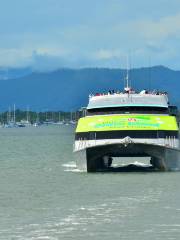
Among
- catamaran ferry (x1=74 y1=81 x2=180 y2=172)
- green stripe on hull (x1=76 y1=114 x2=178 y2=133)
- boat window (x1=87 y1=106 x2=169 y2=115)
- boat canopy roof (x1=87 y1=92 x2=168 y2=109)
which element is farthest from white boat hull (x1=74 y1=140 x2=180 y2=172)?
boat canopy roof (x1=87 y1=92 x2=168 y2=109)

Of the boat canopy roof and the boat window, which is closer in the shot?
the boat window

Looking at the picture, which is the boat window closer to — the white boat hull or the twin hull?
the twin hull

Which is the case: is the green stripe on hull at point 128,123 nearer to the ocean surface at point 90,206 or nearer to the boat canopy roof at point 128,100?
the boat canopy roof at point 128,100

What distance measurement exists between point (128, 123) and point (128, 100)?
363 centimetres

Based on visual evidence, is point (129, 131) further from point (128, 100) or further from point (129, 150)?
point (128, 100)

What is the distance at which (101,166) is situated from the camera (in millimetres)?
51844

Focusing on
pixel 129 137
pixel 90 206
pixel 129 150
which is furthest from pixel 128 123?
pixel 90 206

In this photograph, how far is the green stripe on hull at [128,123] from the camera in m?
45.5

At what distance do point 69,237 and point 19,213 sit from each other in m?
5.34

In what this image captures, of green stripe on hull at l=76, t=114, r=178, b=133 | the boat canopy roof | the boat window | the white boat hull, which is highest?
the boat canopy roof

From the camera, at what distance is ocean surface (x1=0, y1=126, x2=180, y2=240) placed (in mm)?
25281

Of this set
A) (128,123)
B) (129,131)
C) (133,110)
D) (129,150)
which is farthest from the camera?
(133,110)

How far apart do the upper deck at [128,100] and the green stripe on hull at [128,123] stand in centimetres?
157

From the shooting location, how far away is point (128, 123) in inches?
1801
